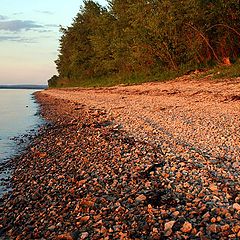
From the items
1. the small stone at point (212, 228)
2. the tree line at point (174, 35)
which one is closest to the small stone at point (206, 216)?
the small stone at point (212, 228)

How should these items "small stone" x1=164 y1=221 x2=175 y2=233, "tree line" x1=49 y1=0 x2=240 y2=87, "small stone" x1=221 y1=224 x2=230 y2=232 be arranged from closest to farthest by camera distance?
"small stone" x1=221 y1=224 x2=230 y2=232
"small stone" x1=164 y1=221 x2=175 y2=233
"tree line" x1=49 y1=0 x2=240 y2=87

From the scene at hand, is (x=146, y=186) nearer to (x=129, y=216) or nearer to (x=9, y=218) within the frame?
(x=129, y=216)

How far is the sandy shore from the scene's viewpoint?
14.2ft

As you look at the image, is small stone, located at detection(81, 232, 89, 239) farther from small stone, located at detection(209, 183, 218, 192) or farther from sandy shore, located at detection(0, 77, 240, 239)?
small stone, located at detection(209, 183, 218, 192)

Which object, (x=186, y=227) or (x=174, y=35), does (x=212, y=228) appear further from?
(x=174, y=35)

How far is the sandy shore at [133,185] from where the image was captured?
4.33 m

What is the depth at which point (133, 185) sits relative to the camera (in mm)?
5840

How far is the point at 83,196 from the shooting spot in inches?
222

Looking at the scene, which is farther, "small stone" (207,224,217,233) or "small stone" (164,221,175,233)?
"small stone" (164,221,175,233)

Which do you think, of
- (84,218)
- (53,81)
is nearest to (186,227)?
(84,218)

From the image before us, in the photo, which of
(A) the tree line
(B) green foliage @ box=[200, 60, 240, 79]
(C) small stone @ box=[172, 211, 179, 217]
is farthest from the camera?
(A) the tree line

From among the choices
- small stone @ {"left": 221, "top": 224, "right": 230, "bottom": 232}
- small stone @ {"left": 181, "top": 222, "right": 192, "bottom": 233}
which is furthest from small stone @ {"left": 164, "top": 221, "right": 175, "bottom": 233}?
small stone @ {"left": 221, "top": 224, "right": 230, "bottom": 232}

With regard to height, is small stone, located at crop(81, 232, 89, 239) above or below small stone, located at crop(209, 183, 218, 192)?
above

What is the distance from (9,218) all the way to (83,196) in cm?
126
